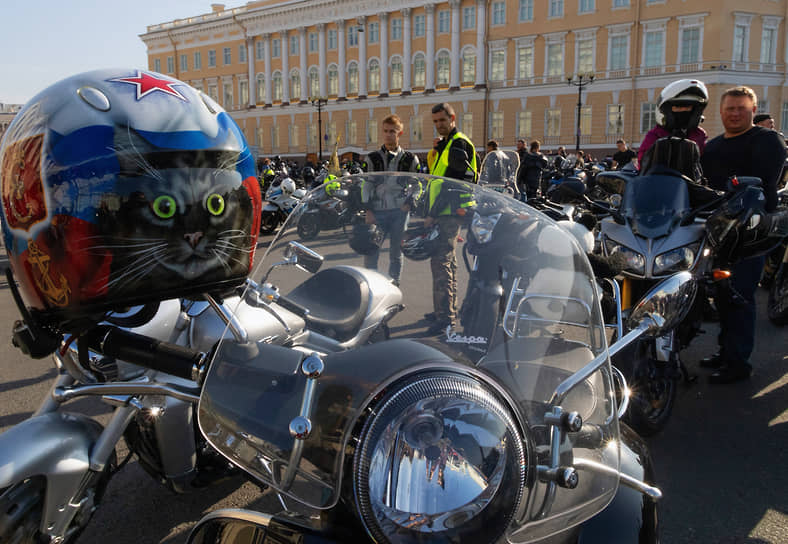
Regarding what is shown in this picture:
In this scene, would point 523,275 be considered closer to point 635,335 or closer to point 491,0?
point 635,335

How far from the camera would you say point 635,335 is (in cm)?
125

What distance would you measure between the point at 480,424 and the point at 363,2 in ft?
167

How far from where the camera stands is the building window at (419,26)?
44.7 metres

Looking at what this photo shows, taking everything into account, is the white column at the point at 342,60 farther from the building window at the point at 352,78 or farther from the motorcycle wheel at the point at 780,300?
the motorcycle wheel at the point at 780,300

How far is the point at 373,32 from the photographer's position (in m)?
47.1

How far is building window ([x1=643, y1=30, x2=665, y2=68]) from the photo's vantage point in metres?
36.1

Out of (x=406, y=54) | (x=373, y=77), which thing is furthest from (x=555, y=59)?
(x=373, y=77)

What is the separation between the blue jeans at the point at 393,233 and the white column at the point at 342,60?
164 ft

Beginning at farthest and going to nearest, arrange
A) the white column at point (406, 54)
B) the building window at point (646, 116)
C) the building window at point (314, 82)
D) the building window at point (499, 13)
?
the building window at point (314, 82) < the white column at point (406, 54) < the building window at point (499, 13) < the building window at point (646, 116)

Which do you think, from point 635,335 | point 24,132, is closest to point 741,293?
point 635,335

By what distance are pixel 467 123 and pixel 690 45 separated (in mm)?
14602

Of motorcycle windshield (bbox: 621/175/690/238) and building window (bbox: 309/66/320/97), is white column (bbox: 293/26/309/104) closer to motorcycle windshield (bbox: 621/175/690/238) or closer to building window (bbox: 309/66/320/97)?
building window (bbox: 309/66/320/97)

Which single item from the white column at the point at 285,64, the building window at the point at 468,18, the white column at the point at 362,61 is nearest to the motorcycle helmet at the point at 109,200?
the building window at the point at 468,18

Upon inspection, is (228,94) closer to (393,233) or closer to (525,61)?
(525,61)
